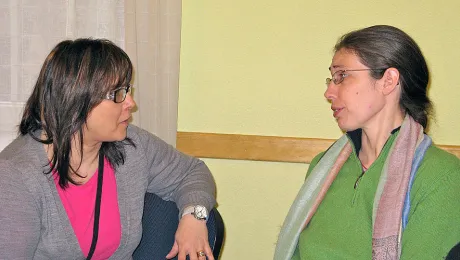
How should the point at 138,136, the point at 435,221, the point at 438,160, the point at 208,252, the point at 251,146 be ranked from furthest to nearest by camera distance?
the point at 251,146
the point at 138,136
the point at 208,252
the point at 438,160
the point at 435,221

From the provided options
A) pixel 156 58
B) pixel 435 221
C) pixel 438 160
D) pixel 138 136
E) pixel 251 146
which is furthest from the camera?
pixel 251 146

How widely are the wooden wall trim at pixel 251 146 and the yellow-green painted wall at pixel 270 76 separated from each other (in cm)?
4

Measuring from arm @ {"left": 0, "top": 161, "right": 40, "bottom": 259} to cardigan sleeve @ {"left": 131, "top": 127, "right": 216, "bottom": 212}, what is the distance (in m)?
0.45

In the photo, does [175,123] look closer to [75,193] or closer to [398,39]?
[75,193]

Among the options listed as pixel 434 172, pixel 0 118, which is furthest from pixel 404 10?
pixel 0 118

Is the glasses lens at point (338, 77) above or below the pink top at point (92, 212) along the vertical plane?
above

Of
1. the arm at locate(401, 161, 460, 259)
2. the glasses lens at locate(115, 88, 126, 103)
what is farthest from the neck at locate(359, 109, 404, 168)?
the glasses lens at locate(115, 88, 126, 103)

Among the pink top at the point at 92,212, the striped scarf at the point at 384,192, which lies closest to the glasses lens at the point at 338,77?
the striped scarf at the point at 384,192

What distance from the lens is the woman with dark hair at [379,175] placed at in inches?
68.8

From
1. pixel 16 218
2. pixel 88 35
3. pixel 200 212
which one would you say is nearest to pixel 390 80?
pixel 200 212

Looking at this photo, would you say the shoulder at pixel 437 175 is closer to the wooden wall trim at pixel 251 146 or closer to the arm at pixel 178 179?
the arm at pixel 178 179

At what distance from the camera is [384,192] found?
1.85 m

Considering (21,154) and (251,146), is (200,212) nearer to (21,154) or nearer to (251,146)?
(21,154)

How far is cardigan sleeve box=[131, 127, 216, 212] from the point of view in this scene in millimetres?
2090
